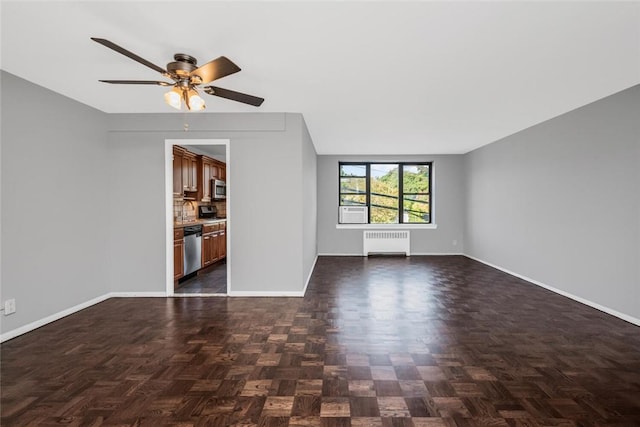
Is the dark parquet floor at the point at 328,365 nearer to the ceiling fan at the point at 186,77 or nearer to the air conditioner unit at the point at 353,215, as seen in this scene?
the ceiling fan at the point at 186,77

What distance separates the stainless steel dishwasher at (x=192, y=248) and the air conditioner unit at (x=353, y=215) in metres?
3.43

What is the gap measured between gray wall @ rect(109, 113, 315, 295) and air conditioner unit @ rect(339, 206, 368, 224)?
3445mm

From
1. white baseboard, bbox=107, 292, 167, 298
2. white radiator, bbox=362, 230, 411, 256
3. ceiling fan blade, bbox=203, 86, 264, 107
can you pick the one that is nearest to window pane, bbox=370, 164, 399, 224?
white radiator, bbox=362, 230, 411, 256

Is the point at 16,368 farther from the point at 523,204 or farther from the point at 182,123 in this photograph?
the point at 523,204

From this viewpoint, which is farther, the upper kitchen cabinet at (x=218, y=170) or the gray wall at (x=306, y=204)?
the upper kitchen cabinet at (x=218, y=170)

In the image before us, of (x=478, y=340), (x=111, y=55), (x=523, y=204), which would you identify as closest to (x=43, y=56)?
(x=111, y=55)

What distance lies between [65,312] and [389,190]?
6.44 m

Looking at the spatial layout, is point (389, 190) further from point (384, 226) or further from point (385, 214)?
point (384, 226)

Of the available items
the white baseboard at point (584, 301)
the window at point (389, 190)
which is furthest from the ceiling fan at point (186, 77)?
the window at point (389, 190)

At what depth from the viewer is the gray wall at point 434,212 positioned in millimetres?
7324

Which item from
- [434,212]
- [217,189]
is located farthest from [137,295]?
[434,212]

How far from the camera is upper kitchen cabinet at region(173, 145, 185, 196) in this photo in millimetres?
4883

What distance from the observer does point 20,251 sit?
9.57 feet

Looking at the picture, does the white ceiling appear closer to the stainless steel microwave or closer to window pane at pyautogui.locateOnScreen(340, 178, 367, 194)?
the stainless steel microwave
